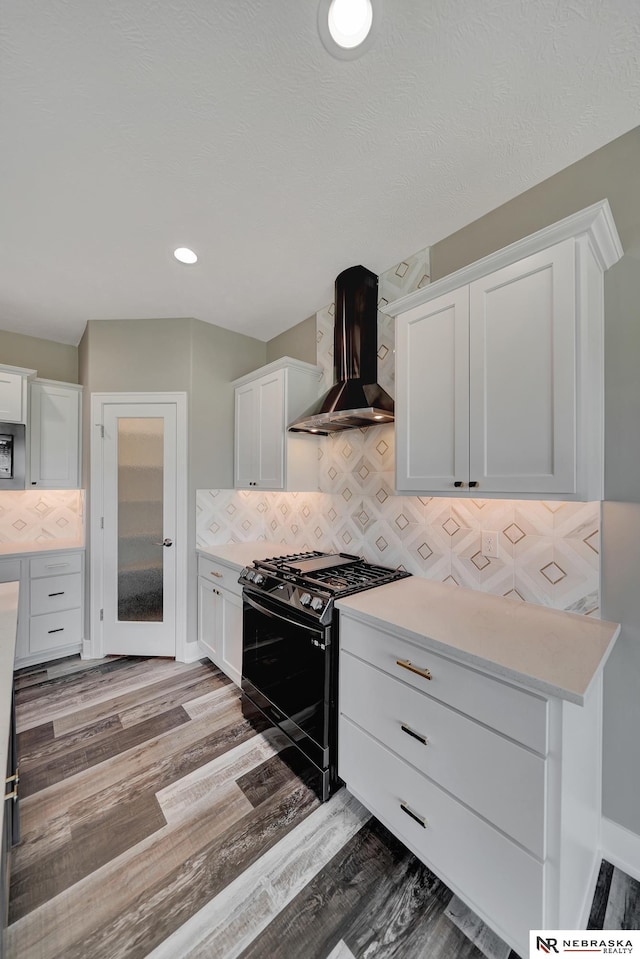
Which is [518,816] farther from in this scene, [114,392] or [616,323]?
[114,392]

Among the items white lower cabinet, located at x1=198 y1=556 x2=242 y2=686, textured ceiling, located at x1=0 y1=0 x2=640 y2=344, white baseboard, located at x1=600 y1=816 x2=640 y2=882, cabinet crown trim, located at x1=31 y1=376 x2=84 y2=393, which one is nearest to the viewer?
textured ceiling, located at x1=0 y1=0 x2=640 y2=344

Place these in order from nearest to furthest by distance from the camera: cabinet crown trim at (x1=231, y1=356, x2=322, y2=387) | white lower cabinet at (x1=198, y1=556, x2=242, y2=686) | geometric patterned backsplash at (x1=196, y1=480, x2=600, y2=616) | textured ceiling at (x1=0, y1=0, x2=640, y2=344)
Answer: textured ceiling at (x1=0, y1=0, x2=640, y2=344) < geometric patterned backsplash at (x1=196, y1=480, x2=600, y2=616) < white lower cabinet at (x1=198, y1=556, x2=242, y2=686) < cabinet crown trim at (x1=231, y1=356, x2=322, y2=387)

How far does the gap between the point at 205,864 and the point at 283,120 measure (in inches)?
116

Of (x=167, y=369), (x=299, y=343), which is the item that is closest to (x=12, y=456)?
(x=167, y=369)

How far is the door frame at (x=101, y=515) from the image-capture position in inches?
121

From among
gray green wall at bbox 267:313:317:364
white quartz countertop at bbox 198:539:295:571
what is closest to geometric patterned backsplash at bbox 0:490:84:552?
white quartz countertop at bbox 198:539:295:571

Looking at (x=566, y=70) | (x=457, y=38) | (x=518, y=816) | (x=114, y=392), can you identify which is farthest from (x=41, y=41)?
(x=518, y=816)

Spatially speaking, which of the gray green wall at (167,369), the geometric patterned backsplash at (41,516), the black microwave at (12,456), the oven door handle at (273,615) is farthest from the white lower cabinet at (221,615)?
the black microwave at (12,456)

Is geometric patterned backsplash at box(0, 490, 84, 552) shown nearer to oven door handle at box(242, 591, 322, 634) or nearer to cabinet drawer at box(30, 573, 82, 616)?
cabinet drawer at box(30, 573, 82, 616)

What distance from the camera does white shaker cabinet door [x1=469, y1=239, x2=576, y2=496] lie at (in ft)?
4.34

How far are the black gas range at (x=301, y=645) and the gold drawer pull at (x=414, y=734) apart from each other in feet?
1.29

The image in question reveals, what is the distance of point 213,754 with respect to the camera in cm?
203

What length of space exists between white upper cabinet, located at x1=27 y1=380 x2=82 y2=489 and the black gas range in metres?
2.21

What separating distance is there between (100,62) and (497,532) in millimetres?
2384
